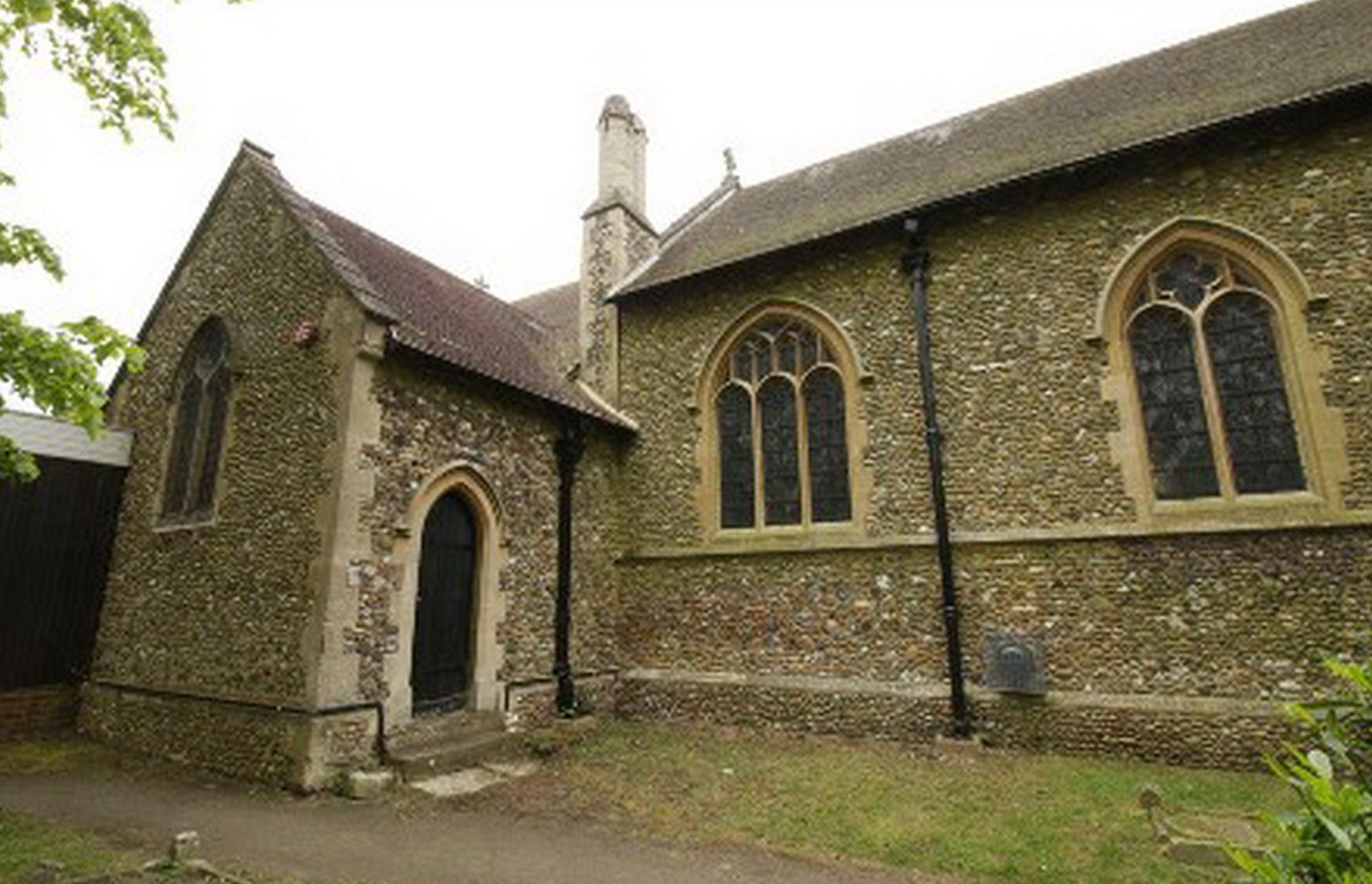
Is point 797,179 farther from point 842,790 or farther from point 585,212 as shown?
point 842,790

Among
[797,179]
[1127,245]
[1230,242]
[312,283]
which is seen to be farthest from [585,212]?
[1230,242]

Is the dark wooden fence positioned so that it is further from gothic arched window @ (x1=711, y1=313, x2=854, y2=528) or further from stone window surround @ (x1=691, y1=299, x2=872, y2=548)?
gothic arched window @ (x1=711, y1=313, x2=854, y2=528)

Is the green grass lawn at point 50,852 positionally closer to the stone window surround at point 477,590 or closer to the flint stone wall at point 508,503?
the flint stone wall at point 508,503

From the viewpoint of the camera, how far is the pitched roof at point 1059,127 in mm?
8984

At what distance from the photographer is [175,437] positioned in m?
10.3

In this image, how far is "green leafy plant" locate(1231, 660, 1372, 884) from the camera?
5.46 feet

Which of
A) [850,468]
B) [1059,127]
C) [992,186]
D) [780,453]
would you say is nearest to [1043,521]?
[850,468]

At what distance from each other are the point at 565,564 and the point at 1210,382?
845 centimetres

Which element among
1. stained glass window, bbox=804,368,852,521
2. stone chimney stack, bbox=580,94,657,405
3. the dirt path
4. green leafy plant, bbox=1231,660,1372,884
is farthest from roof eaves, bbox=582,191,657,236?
green leafy plant, bbox=1231,660,1372,884

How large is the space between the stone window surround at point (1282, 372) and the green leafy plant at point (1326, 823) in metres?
7.11

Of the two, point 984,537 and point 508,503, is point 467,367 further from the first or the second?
point 984,537

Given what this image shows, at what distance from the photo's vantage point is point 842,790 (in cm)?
709

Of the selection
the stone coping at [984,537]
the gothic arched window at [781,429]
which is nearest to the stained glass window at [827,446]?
the gothic arched window at [781,429]

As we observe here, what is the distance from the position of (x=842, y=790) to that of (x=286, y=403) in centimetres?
752
